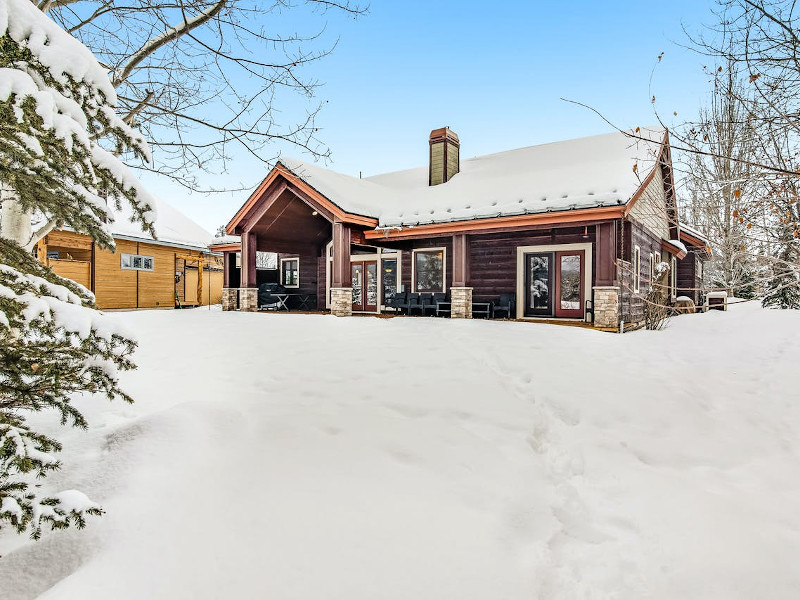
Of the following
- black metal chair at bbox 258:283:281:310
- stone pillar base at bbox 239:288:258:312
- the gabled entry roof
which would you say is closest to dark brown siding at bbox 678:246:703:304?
the gabled entry roof

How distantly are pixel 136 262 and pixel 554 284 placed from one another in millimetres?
16828

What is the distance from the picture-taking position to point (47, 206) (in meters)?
2.44

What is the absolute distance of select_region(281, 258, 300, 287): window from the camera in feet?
57.2

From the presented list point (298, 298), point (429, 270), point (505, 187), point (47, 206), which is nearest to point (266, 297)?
point (298, 298)

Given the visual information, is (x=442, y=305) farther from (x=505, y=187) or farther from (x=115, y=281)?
(x=115, y=281)

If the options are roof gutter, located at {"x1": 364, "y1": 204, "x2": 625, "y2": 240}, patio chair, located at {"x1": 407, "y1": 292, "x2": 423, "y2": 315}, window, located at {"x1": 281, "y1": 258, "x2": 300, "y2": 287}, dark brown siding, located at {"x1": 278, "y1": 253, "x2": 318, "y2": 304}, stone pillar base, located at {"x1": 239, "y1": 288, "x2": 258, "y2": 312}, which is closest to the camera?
roof gutter, located at {"x1": 364, "y1": 204, "x2": 625, "y2": 240}

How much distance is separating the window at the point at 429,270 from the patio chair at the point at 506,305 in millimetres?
2024

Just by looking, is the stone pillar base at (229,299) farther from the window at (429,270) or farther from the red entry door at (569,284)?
the red entry door at (569,284)

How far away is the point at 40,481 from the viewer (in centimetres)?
275

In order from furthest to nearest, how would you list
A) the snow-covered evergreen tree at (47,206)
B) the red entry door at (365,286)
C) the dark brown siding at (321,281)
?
the dark brown siding at (321,281)
the red entry door at (365,286)
the snow-covered evergreen tree at (47,206)

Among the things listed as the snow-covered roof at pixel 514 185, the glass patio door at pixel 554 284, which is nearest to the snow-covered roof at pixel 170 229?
the snow-covered roof at pixel 514 185

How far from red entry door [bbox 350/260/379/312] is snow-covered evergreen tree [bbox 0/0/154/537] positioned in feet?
44.0

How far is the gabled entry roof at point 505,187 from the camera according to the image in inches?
408

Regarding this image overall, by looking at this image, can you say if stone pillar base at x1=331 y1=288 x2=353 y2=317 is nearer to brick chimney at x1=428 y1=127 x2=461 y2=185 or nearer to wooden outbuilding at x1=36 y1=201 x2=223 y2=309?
brick chimney at x1=428 y1=127 x2=461 y2=185
